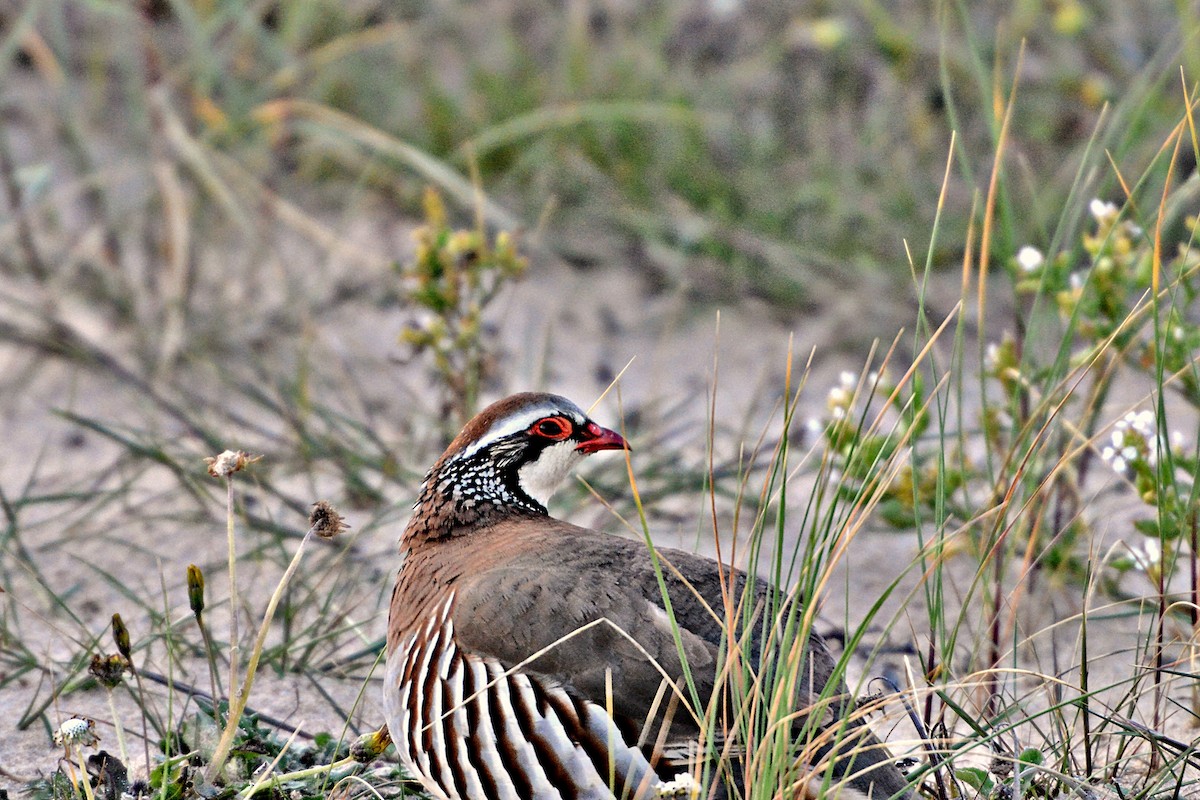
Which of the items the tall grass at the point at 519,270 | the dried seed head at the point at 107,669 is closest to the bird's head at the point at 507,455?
the tall grass at the point at 519,270

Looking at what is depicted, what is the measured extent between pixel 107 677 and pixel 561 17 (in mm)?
4530

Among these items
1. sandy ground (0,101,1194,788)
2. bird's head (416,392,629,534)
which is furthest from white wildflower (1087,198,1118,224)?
bird's head (416,392,629,534)

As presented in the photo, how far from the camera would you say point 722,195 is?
545 centimetres

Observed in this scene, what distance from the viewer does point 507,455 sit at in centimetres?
308

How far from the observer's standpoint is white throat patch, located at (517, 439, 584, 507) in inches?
122

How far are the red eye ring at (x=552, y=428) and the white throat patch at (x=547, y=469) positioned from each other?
16mm

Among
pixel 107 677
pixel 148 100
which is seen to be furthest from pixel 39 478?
pixel 107 677

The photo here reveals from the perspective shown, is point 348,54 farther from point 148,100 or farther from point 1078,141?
point 1078,141

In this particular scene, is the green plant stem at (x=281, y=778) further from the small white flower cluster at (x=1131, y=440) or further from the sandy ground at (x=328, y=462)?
the small white flower cluster at (x=1131, y=440)

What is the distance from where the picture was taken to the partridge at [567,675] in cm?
238

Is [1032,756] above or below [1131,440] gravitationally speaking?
below

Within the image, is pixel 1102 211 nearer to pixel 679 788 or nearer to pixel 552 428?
pixel 552 428

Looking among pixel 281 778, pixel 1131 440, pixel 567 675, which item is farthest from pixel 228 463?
pixel 1131 440

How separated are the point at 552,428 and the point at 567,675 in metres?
0.76
